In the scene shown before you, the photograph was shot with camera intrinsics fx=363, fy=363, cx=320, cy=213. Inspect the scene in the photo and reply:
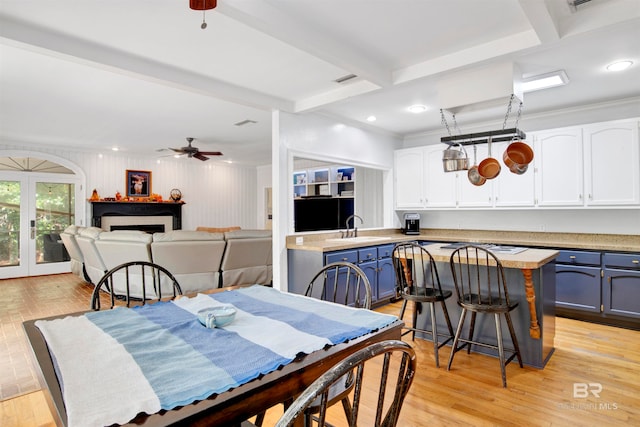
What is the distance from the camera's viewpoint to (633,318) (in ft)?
12.0

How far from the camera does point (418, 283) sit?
3410 millimetres

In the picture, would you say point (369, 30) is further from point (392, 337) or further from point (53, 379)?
point (53, 379)

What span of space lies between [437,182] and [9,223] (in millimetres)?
7666

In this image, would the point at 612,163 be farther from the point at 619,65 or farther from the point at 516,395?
the point at 516,395

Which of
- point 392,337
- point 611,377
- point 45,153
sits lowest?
point 611,377

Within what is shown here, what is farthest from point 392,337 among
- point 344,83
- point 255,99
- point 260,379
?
point 255,99

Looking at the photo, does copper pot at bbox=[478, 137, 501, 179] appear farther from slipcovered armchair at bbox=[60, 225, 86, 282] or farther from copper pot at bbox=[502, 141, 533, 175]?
slipcovered armchair at bbox=[60, 225, 86, 282]

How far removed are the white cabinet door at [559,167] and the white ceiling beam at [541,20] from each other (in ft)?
7.02

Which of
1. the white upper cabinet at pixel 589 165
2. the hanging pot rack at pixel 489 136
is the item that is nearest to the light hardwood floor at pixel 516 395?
the white upper cabinet at pixel 589 165

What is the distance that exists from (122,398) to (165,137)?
615 centimetres

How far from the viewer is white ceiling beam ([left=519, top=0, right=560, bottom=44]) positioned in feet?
6.91

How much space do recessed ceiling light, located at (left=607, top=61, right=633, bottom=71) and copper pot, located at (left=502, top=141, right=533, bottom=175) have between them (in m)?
1.01

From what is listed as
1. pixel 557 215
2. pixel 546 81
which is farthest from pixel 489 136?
pixel 557 215

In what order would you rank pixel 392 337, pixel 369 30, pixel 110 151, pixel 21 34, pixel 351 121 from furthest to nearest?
1. pixel 110 151
2. pixel 351 121
3. pixel 369 30
4. pixel 21 34
5. pixel 392 337
